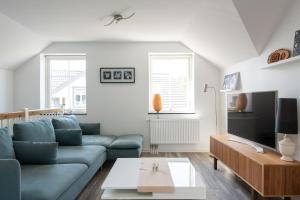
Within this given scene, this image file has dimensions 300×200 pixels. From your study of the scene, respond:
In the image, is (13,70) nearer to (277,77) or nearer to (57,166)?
(57,166)

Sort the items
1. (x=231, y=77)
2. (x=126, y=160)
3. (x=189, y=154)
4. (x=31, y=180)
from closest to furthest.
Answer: (x=31, y=180)
(x=126, y=160)
(x=231, y=77)
(x=189, y=154)

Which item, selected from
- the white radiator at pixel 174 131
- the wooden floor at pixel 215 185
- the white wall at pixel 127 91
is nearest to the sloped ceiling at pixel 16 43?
the white wall at pixel 127 91

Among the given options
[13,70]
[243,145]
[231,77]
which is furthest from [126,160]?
[13,70]

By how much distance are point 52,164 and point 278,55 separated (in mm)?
2794

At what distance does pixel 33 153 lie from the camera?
2.68 meters

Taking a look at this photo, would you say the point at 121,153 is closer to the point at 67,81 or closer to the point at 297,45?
the point at 67,81

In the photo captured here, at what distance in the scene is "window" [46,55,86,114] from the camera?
554 centimetres

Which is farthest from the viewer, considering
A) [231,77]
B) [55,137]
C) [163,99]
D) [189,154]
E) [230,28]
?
[163,99]

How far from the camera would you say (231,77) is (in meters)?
4.48

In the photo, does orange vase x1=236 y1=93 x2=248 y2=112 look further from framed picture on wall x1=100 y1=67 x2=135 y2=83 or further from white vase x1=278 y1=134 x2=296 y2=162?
framed picture on wall x1=100 y1=67 x2=135 y2=83

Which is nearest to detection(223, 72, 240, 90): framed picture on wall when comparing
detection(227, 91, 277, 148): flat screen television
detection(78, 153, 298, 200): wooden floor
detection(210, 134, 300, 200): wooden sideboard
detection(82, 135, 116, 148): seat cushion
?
detection(227, 91, 277, 148): flat screen television

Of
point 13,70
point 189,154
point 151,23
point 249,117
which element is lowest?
point 189,154

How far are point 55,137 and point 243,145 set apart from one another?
271 cm

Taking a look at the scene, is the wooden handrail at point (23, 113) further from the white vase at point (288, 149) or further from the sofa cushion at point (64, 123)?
the white vase at point (288, 149)
